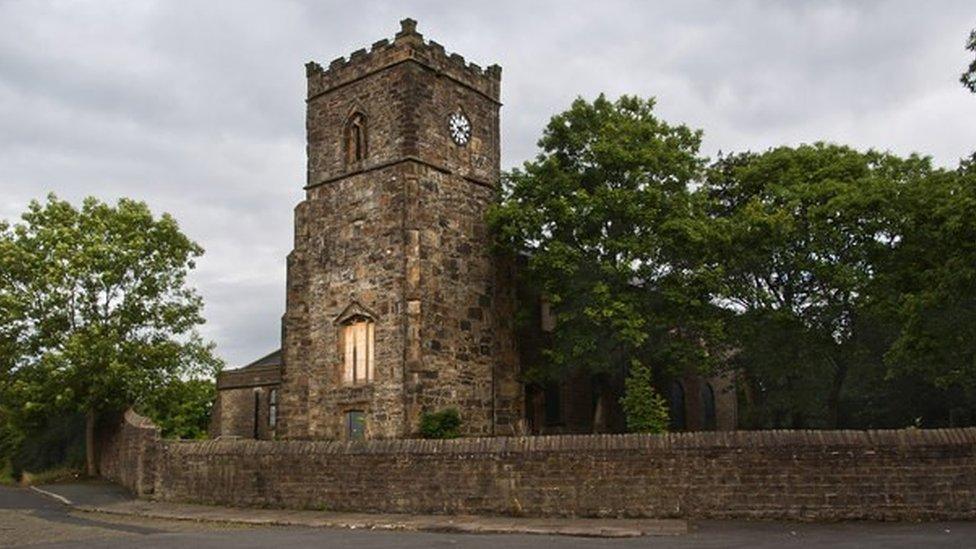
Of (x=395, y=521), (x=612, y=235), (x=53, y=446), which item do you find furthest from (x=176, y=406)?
(x=395, y=521)

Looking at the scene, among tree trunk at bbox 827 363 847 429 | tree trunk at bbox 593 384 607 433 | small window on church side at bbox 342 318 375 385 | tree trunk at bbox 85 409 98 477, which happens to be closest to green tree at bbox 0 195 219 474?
tree trunk at bbox 85 409 98 477

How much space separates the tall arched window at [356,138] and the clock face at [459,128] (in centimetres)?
292

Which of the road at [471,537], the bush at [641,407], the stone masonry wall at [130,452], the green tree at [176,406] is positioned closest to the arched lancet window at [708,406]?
the bush at [641,407]

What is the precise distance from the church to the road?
11.4 m

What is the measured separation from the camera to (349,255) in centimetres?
3128

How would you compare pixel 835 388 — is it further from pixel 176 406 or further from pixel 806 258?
pixel 176 406

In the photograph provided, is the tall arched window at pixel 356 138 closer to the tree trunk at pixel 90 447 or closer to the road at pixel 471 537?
the tree trunk at pixel 90 447

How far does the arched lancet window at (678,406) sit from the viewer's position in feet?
145

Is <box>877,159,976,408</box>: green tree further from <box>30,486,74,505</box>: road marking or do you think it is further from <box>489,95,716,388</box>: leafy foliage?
<box>30,486,74,505</box>: road marking

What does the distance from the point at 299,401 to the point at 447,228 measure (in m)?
7.74

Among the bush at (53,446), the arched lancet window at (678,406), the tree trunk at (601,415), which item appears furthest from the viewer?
the arched lancet window at (678,406)

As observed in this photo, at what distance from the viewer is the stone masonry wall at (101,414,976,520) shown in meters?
15.7

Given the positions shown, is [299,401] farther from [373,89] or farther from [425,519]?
[425,519]

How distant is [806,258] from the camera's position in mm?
29344
